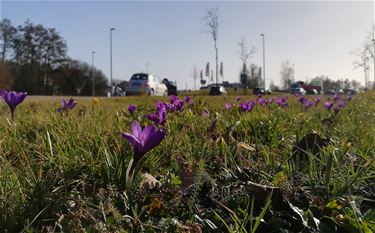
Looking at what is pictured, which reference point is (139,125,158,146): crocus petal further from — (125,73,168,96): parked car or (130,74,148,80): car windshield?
(130,74,148,80): car windshield

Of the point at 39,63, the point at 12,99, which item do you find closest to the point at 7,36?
the point at 39,63

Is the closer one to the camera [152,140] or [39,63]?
[152,140]

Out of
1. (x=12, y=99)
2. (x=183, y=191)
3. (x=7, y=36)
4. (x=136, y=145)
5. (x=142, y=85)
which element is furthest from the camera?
(x=7, y=36)

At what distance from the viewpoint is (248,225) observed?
169 centimetres

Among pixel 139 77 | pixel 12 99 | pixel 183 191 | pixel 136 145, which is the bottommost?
pixel 183 191

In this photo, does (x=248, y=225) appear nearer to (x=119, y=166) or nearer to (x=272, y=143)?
(x=119, y=166)

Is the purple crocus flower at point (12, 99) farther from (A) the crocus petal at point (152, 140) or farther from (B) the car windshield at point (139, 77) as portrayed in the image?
(B) the car windshield at point (139, 77)

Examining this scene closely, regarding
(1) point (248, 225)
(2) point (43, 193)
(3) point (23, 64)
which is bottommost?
(1) point (248, 225)

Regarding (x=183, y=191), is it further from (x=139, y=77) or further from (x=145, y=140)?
(x=139, y=77)

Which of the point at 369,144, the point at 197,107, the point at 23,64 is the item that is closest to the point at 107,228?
the point at 369,144

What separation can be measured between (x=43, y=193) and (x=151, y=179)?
551 millimetres

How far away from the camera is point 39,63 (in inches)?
2378

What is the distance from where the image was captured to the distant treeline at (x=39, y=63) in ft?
187

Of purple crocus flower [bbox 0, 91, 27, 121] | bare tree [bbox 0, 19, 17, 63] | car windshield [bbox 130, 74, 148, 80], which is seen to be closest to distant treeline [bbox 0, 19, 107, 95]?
bare tree [bbox 0, 19, 17, 63]
